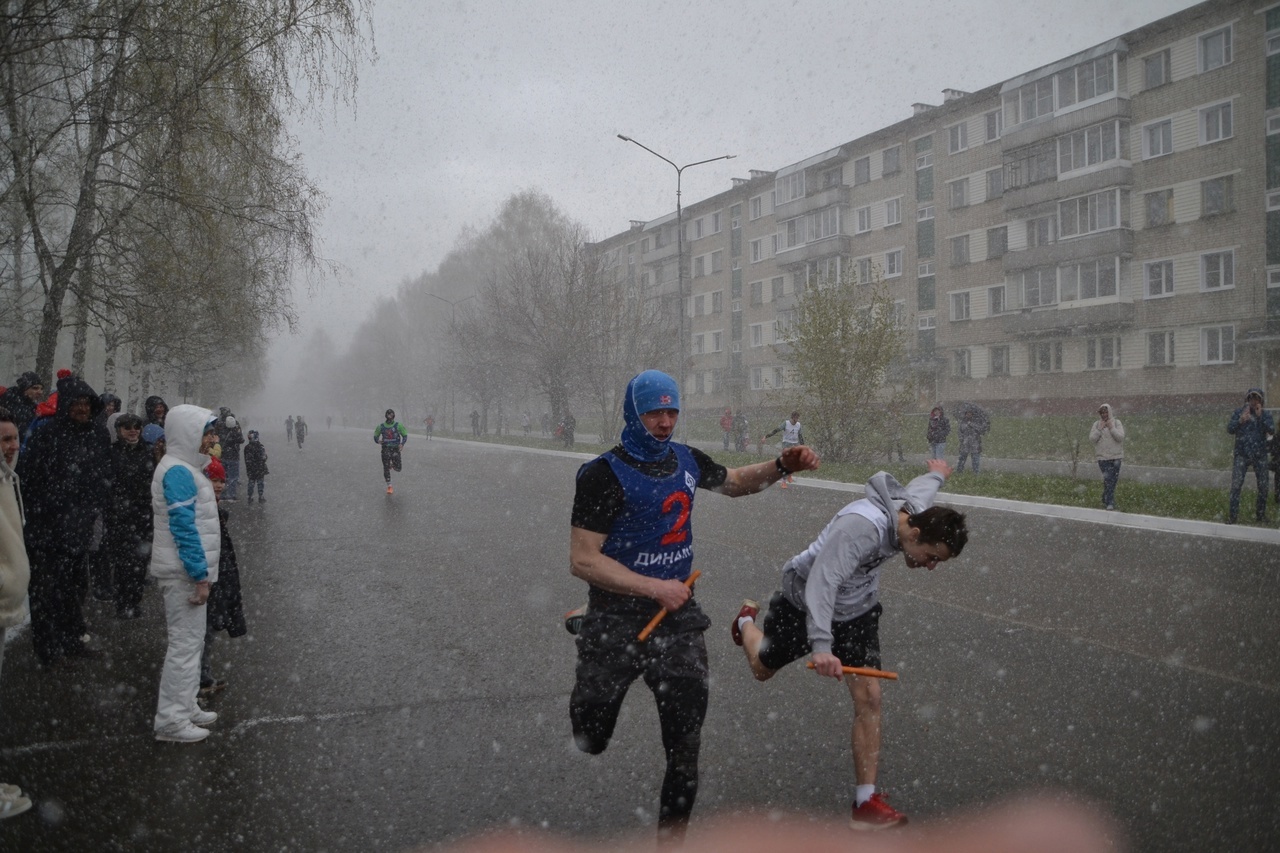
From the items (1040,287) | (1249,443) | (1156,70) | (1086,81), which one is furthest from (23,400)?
(1086,81)

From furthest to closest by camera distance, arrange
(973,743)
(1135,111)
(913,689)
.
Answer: (1135,111) → (913,689) → (973,743)

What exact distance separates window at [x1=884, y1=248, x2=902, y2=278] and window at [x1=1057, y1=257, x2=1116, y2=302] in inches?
400

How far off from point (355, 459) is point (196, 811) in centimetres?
3157

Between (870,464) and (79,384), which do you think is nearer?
(79,384)

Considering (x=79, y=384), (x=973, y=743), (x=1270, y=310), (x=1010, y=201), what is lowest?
(x=973, y=743)

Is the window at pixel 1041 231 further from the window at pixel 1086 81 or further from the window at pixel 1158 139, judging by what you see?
the window at pixel 1086 81

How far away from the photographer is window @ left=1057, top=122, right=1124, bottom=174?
37572mm

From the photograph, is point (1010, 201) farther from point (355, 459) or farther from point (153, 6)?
point (153, 6)

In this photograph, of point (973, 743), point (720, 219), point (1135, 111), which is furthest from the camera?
point (720, 219)

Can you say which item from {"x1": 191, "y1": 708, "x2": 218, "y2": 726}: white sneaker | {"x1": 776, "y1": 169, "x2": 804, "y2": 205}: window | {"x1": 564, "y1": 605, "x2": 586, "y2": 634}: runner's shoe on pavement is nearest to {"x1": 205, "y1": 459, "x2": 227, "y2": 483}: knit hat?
{"x1": 191, "y1": 708, "x2": 218, "y2": 726}: white sneaker

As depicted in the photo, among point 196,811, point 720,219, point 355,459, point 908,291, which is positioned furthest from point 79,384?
point 720,219

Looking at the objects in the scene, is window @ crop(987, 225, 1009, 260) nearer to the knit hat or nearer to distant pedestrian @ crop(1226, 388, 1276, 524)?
distant pedestrian @ crop(1226, 388, 1276, 524)

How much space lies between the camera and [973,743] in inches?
190

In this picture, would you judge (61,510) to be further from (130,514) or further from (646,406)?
(646,406)
